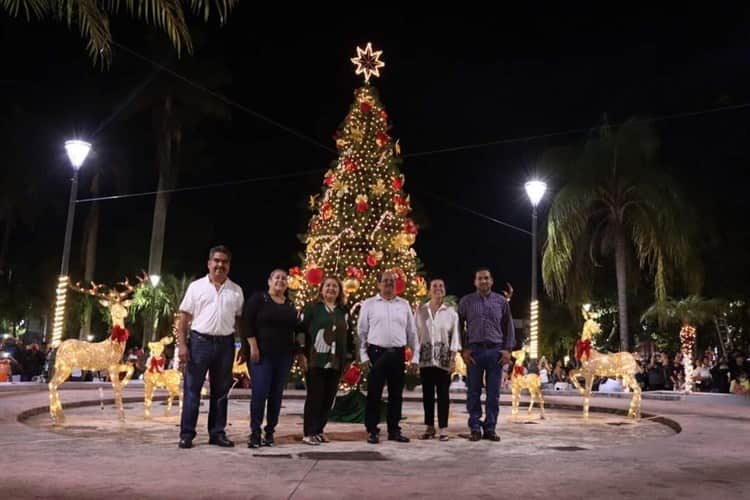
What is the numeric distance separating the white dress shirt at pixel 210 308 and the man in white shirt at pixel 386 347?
1.38 meters

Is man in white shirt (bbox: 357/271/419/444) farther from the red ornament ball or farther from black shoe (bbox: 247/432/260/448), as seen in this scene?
the red ornament ball

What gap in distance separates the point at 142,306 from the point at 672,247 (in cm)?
1944

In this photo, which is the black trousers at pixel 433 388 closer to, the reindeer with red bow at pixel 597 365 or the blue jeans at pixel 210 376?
the blue jeans at pixel 210 376

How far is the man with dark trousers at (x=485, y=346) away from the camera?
23.8 ft

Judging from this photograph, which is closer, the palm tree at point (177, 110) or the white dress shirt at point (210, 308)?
the white dress shirt at point (210, 308)

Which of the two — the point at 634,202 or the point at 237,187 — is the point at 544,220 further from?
the point at 237,187

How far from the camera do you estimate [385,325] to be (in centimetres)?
687

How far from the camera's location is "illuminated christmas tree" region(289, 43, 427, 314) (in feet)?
45.9

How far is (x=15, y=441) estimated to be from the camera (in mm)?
5984

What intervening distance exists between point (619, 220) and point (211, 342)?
18.6 meters

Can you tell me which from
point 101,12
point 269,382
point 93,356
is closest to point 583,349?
point 269,382

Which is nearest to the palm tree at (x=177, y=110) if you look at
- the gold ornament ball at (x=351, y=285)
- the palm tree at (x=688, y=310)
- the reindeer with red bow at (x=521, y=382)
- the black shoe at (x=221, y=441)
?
the gold ornament ball at (x=351, y=285)

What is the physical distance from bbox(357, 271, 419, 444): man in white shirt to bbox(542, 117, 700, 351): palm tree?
16.2 meters

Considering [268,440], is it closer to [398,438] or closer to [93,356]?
[398,438]
